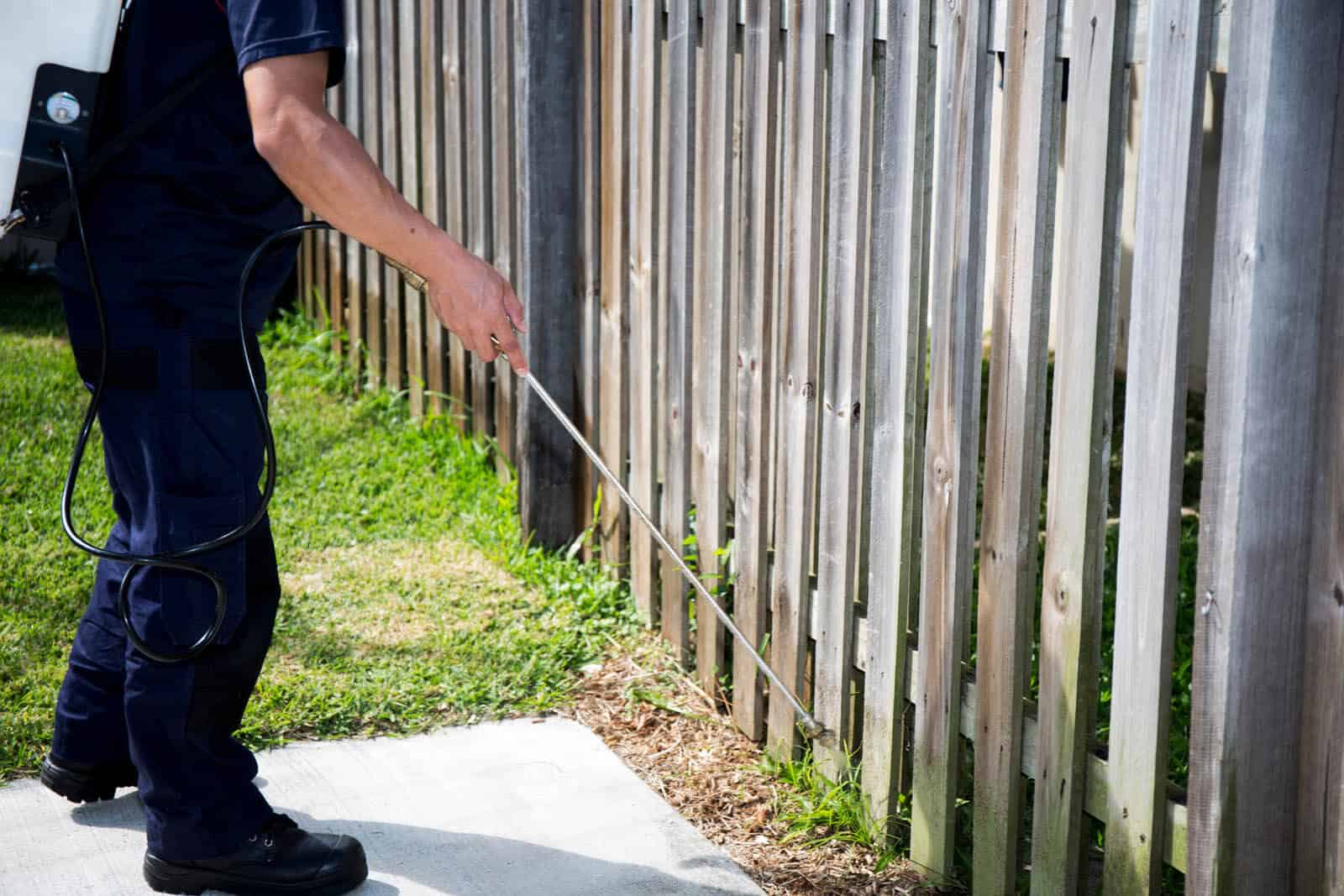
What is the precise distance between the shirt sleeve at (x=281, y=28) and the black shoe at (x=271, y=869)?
139cm

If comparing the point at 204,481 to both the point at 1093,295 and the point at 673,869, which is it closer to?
the point at 673,869

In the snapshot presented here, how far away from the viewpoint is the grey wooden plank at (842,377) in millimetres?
2912

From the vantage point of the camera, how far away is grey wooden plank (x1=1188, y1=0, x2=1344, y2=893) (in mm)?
2049

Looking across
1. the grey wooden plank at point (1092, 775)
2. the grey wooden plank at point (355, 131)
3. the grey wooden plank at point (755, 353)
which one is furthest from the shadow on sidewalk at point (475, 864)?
the grey wooden plank at point (355, 131)

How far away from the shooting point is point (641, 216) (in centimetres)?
387

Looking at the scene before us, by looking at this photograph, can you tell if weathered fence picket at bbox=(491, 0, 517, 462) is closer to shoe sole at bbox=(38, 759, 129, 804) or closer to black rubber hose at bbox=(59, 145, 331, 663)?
black rubber hose at bbox=(59, 145, 331, 663)

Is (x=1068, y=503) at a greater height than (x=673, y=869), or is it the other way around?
(x=1068, y=503)

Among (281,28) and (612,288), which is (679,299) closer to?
(612,288)

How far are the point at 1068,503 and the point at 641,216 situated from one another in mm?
1693

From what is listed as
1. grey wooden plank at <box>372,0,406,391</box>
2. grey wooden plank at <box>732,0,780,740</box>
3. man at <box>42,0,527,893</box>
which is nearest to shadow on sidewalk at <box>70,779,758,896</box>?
man at <box>42,0,527,893</box>

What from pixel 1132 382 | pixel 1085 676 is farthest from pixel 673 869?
pixel 1132 382

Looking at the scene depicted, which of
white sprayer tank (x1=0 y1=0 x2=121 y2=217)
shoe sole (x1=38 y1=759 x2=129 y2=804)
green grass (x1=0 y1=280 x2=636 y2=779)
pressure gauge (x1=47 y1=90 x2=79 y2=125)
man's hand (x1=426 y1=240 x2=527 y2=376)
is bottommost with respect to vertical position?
shoe sole (x1=38 y1=759 x2=129 y2=804)

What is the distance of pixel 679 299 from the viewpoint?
3.70 m

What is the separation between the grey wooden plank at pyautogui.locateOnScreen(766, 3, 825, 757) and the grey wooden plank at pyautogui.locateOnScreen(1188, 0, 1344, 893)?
106 centimetres
